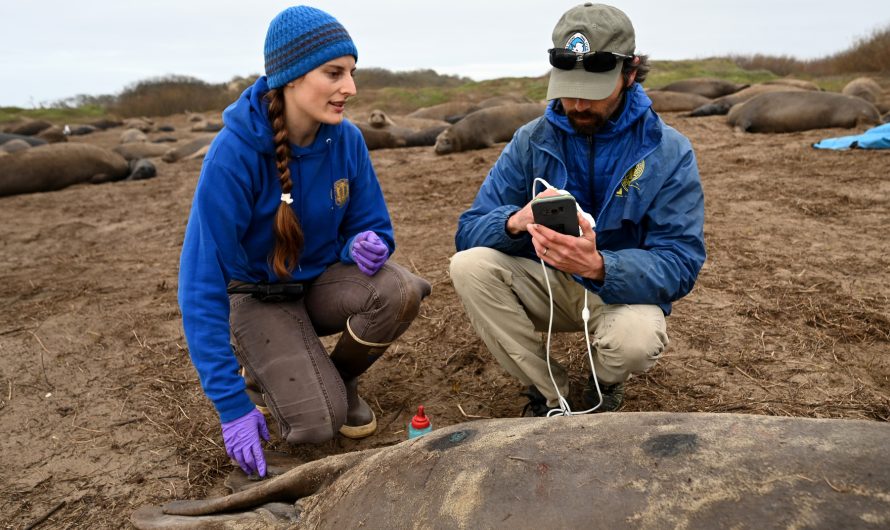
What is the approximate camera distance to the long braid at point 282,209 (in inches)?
109

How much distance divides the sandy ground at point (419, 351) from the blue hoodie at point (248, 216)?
670mm

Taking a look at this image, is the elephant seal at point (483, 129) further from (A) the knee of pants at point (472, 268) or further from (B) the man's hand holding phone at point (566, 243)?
(B) the man's hand holding phone at point (566, 243)

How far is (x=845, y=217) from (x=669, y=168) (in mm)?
3575

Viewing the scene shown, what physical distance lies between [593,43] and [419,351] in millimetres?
1940

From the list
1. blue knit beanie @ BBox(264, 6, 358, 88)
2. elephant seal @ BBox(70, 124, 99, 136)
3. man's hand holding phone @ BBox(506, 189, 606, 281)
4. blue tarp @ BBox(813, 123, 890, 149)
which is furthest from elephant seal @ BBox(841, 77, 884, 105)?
elephant seal @ BBox(70, 124, 99, 136)

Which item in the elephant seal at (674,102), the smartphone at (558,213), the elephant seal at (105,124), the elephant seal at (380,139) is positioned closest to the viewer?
the smartphone at (558,213)

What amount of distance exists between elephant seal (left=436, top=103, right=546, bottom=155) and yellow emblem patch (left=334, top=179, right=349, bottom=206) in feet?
23.8

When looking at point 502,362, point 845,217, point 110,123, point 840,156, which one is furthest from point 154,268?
point 110,123

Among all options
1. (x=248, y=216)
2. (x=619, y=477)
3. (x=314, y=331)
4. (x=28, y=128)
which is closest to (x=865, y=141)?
(x=314, y=331)

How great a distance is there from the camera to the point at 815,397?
307 centimetres

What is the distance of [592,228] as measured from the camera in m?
2.74

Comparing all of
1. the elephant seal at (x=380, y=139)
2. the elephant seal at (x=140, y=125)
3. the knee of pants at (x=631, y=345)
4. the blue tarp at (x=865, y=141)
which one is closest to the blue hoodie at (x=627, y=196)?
the knee of pants at (x=631, y=345)

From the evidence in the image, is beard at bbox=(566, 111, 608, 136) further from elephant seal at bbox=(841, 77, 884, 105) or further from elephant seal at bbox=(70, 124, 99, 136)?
elephant seal at bbox=(70, 124, 99, 136)

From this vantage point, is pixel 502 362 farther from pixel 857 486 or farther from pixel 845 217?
pixel 845 217
